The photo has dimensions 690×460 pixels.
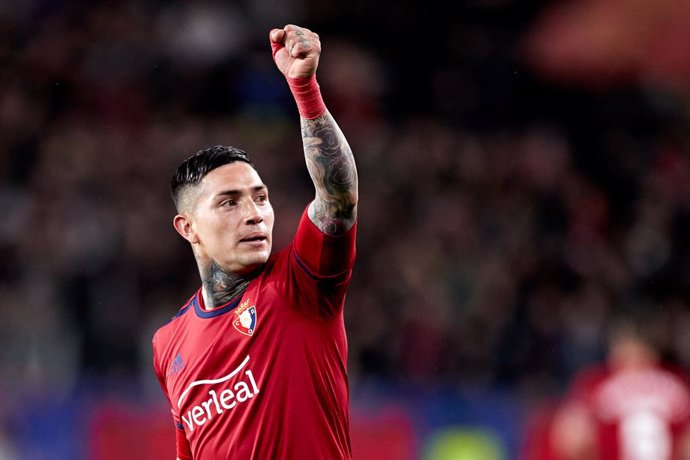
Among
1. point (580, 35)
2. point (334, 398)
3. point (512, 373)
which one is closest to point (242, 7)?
point (580, 35)

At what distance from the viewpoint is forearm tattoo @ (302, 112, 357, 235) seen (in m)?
3.71

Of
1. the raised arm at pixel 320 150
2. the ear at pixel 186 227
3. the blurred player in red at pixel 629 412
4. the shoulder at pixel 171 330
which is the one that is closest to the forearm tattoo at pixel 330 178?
the raised arm at pixel 320 150

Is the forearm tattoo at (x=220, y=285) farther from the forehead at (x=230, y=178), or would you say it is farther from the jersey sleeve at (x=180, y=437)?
the jersey sleeve at (x=180, y=437)

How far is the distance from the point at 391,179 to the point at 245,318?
321 inches

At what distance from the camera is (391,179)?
12.0 metres

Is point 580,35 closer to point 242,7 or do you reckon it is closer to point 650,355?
point 242,7

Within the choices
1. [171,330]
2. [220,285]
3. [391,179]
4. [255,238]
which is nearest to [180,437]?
[171,330]

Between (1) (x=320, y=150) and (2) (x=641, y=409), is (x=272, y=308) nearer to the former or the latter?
(1) (x=320, y=150)

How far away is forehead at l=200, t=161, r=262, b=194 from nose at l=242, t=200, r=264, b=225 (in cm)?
8

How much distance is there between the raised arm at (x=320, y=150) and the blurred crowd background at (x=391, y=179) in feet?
17.7

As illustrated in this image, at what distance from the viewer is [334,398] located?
386 centimetres

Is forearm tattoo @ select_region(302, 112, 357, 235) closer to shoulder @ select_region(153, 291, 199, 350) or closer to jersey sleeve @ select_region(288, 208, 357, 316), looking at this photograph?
jersey sleeve @ select_region(288, 208, 357, 316)

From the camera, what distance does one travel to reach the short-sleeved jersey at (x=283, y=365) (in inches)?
148

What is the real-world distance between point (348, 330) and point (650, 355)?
107 inches
